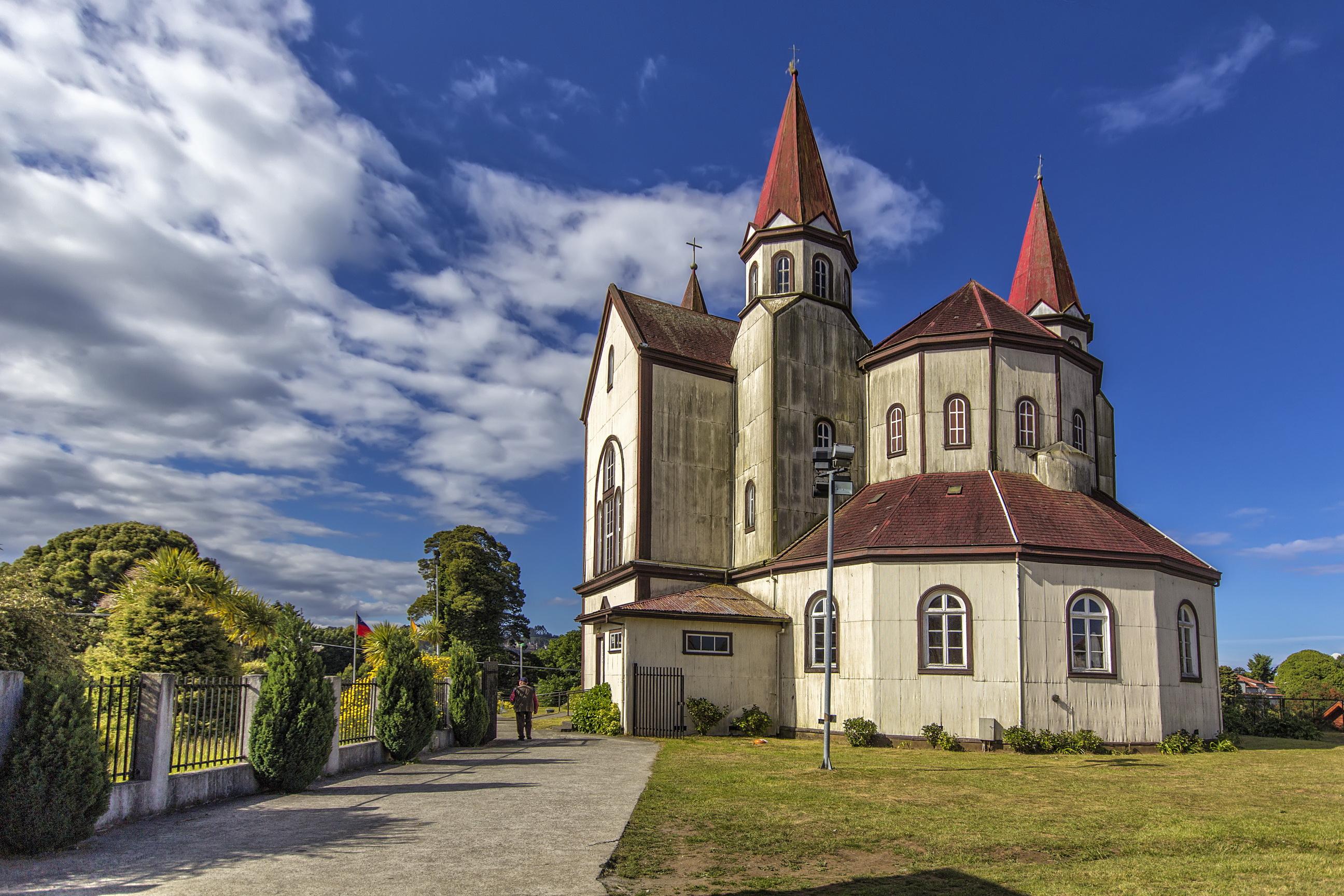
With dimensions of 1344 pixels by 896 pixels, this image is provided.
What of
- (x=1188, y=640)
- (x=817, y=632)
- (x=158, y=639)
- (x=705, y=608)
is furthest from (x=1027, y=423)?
(x=158, y=639)

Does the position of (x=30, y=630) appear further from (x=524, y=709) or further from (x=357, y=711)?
(x=524, y=709)

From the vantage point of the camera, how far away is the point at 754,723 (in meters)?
24.5

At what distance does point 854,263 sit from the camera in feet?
104

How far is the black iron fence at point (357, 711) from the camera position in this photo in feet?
53.7

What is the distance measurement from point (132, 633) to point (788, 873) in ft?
42.9

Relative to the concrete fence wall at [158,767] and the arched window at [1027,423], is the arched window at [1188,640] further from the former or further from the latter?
the concrete fence wall at [158,767]

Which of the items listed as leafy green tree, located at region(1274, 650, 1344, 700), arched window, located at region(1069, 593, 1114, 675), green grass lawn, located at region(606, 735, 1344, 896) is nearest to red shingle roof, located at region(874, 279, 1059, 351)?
arched window, located at region(1069, 593, 1114, 675)

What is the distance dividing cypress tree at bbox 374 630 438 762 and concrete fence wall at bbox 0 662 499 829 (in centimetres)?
397

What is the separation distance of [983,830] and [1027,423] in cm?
1733

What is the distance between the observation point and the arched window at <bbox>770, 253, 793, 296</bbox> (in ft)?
99.7

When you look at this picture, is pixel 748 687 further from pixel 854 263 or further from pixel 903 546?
pixel 854 263

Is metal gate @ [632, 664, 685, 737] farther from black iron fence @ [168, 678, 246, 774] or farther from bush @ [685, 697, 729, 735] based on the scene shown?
black iron fence @ [168, 678, 246, 774]

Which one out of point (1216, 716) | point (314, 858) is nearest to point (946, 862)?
point (314, 858)

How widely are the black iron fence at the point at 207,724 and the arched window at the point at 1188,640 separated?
66.7 ft
